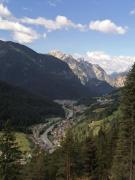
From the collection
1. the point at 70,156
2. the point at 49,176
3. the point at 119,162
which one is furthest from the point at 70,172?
the point at 49,176

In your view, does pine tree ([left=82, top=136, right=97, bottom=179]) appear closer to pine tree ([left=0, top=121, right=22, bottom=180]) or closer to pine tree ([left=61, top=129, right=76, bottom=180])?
pine tree ([left=61, top=129, right=76, bottom=180])

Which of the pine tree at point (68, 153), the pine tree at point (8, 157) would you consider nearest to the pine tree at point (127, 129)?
the pine tree at point (8, 157)

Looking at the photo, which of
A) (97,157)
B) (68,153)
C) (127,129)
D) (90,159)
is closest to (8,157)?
(127,129)

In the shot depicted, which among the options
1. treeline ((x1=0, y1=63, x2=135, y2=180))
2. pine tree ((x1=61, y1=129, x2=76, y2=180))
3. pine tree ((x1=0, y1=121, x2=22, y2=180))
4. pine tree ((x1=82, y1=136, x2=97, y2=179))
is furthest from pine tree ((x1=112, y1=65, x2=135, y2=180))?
pine tree ((x1=82, y1=136, x2=97, y2=179))

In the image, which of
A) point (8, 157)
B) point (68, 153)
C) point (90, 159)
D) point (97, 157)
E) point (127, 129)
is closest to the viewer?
point (127, 129)

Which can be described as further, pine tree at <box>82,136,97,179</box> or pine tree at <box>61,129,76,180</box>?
pine tree at <box>82,136,97,179</box>

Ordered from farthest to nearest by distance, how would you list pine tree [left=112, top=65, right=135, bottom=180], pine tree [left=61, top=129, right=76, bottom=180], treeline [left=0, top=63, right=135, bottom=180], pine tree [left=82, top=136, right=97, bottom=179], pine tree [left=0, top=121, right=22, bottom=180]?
pine tree [left=82, top=136, right=97, bottom=179], pine tree [left=61, top=129, right=76, bottom=180], pine tree [left=0, top=121, right=22, bottom=180], treeline [left=0, top=63, right=135, bottom=180], pine tree [left=112, top=65, right=135, bottom=180]

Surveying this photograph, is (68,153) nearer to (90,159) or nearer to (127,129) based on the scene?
(90,159)

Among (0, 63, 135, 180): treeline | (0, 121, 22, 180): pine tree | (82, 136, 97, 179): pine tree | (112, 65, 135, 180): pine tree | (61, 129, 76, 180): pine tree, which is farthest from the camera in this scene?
(82, 136, 97, 179): pine tree
